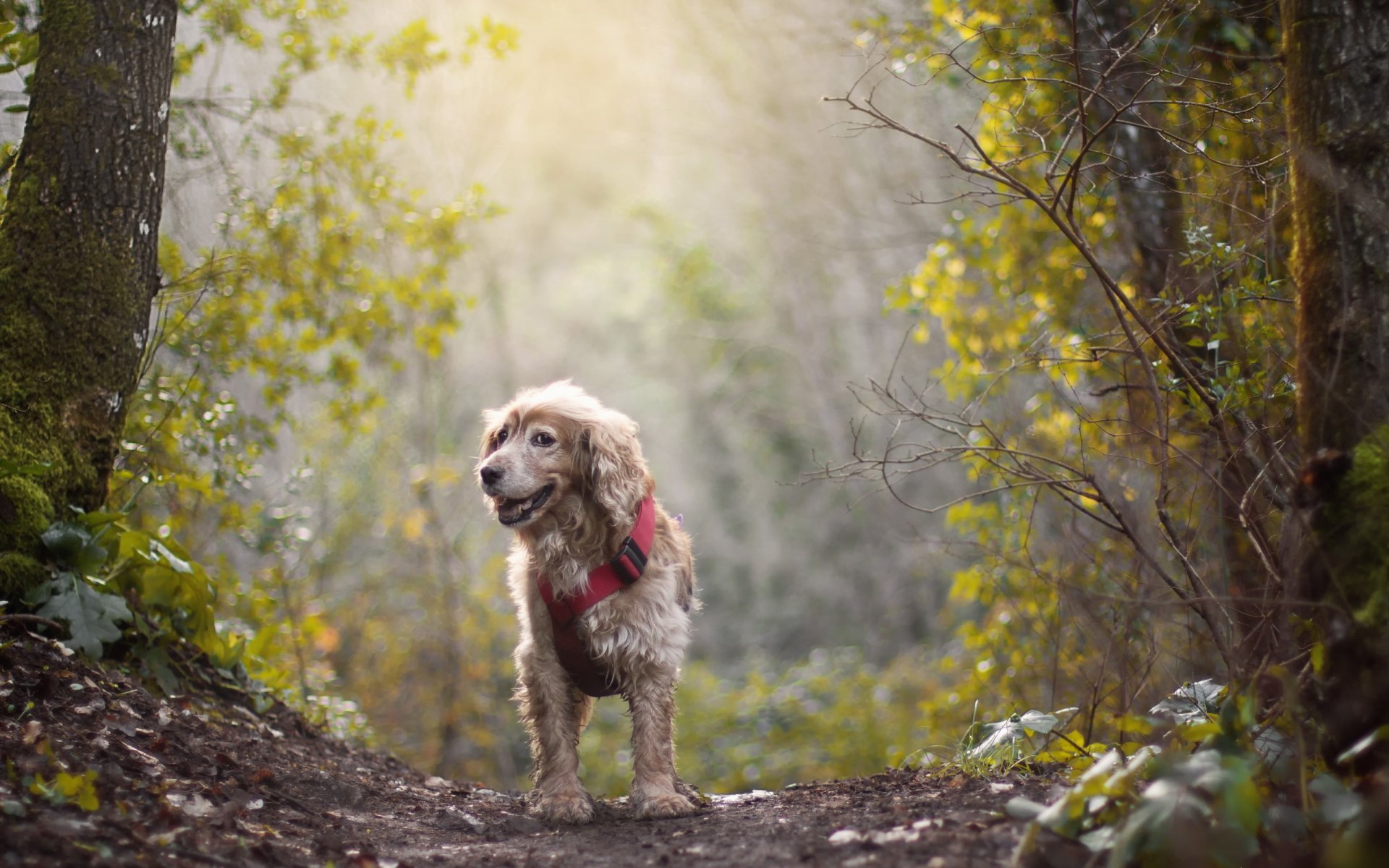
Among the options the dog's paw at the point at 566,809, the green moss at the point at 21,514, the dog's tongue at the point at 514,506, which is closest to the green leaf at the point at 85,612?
the green moss at the point at 21,514

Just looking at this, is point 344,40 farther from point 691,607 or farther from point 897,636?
point 897,636

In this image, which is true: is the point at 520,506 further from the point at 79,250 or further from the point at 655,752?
the point at 79,250

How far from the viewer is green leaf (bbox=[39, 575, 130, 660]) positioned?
166 inches

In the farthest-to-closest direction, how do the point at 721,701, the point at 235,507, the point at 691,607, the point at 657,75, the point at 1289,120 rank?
the point at 657,75
the point at 721,701
the point at 235,507
the point at 691,607
the point at 1289,120

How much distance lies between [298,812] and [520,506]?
151 cm

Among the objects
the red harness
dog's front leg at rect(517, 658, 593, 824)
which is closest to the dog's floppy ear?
the red harness

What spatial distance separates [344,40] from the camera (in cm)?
740

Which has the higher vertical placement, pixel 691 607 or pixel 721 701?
pixel 721 701

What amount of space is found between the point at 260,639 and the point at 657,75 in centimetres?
1507

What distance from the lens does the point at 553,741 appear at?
4457 millimetres

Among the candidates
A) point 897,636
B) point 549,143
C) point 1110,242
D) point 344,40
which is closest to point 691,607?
point 1110,242

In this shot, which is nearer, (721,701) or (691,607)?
(691,607)

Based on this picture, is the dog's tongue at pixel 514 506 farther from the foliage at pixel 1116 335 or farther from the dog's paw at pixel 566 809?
the foliage at pixel 1116 335

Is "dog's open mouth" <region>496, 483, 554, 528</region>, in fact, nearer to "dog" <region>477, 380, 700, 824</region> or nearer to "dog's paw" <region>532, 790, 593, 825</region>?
"dog" <region>477, 380, 700, 824</region>
